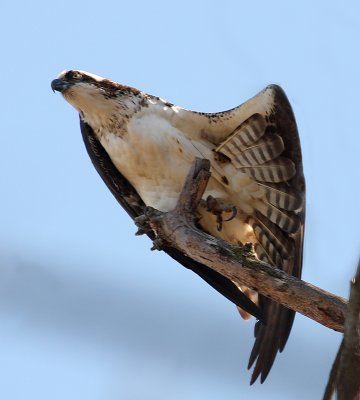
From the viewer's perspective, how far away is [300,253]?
7.00 m

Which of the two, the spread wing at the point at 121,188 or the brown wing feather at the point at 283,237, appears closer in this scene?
the brown wing feather at the point at 283,237

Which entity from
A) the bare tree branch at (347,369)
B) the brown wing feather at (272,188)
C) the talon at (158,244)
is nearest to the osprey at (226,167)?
the brown wing feather at (272,188)

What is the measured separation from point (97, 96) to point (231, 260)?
233 centimetres

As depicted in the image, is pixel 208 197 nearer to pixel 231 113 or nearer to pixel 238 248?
pixel 231 113

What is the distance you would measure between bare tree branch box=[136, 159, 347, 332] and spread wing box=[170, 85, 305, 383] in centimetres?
82

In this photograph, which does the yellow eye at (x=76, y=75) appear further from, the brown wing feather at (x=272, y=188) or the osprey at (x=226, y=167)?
the brown wing feather at (x=272, y=188)

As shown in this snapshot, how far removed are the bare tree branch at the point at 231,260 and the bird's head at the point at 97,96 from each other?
113cm

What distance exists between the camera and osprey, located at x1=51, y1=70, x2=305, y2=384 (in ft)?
22.7

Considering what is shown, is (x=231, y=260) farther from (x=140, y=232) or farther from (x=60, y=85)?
(x=60, y=85)

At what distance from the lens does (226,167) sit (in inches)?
281

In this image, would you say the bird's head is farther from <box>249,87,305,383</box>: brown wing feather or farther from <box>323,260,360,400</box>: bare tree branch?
<box>323,260,360,400</box>: bare tree branch

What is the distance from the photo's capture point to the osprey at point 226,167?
6.93 meters

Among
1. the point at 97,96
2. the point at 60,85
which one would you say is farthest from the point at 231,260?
the point at 60,85

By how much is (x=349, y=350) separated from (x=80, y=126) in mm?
5516
